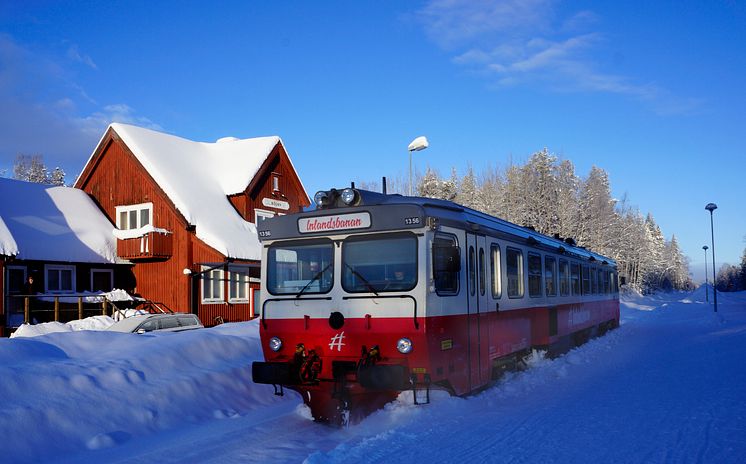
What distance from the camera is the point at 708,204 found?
125 feet

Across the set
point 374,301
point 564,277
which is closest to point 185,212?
point 564,277

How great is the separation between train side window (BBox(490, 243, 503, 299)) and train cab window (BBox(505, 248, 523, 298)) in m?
0.49

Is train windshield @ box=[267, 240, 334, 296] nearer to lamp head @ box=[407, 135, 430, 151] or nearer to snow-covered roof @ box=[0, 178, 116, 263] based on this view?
lamp head @ box=[407, 135, 430, 151]

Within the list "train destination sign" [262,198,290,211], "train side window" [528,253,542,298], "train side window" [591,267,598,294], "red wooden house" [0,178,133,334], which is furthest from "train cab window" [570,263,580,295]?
"red wooden house" [0,178,133,334]

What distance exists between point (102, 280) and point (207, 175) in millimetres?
6680

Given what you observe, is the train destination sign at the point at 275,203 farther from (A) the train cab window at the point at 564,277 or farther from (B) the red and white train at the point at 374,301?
(B) the red and white train at the point at 374,301

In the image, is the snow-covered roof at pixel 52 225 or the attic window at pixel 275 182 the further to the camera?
the attic window at pixel 275 182

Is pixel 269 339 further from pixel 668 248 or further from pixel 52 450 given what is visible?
pixel 668 248

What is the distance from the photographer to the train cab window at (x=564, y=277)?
15305 millimetres

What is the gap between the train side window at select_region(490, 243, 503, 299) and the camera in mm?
10398

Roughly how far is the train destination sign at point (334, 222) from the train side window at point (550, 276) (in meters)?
6.55

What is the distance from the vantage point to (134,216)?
28547 millimetres

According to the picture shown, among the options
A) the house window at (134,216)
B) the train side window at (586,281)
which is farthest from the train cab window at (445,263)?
the house window at (134,216)

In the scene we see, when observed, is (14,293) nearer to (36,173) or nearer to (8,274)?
(8,274)
